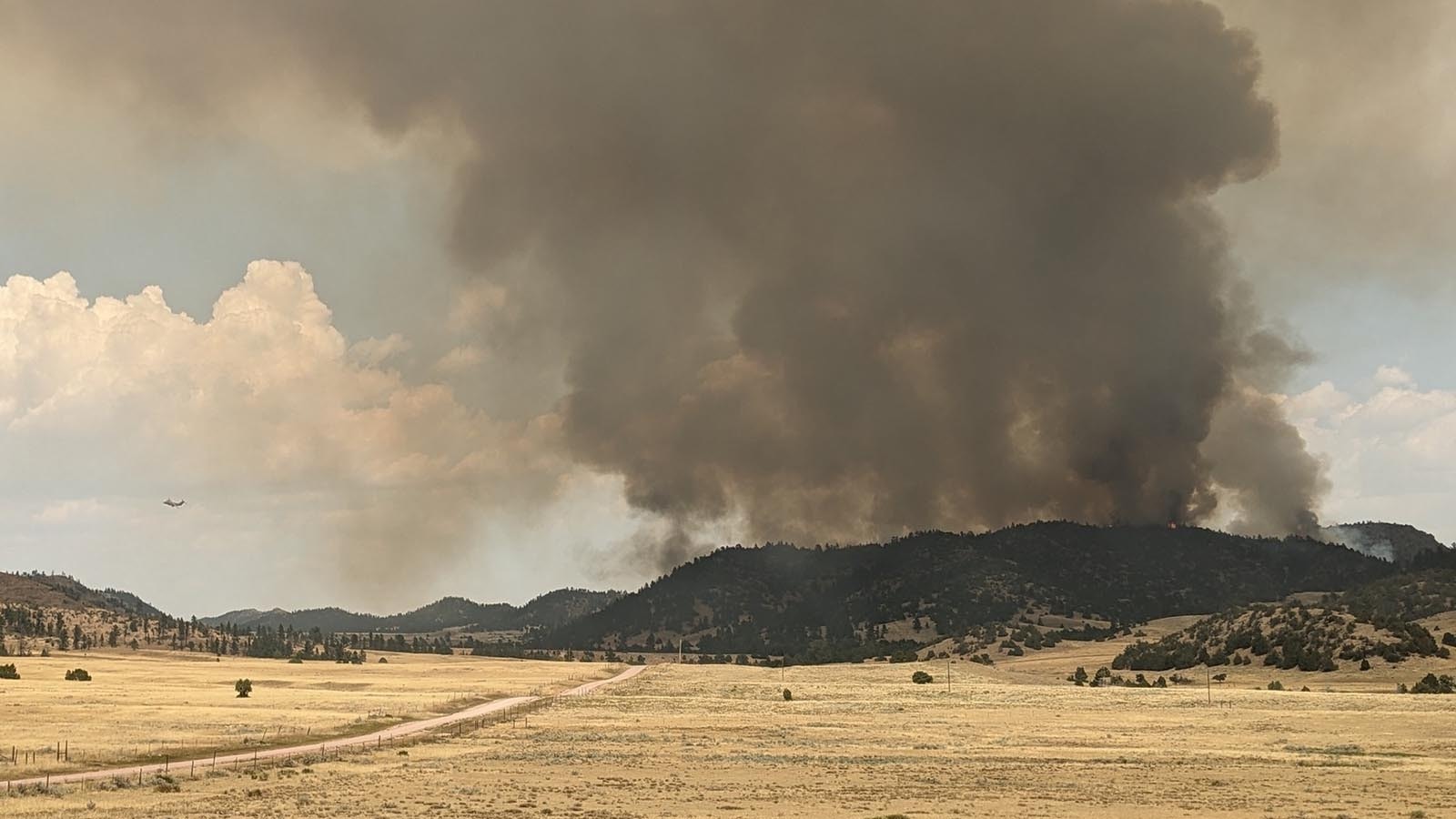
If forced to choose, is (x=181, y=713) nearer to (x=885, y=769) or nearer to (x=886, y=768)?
(x=886, y=768)

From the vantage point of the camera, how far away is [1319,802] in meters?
53.3

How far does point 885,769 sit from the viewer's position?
69.3 m

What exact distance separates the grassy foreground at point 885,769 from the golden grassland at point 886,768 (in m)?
0.24

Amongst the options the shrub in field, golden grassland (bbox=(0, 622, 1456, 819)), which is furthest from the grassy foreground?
the shrub in field

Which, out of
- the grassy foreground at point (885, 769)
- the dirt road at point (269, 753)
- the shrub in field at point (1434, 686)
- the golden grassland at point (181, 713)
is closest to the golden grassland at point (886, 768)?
the grassy foreground at point (885, 769)

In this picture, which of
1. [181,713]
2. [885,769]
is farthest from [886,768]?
[181,713]

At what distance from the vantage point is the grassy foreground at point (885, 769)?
51.7 m

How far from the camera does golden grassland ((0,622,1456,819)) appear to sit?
5156 centimetres

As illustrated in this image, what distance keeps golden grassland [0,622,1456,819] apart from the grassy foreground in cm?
24

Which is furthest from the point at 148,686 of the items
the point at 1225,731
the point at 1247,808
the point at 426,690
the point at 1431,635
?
the point at 1431,635

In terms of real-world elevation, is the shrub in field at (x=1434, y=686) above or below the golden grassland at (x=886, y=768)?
below

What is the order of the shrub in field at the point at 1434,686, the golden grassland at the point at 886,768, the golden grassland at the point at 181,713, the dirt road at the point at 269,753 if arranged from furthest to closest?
the shrub in field at the point at 1434,686 < the golden grassland at the point at 181,713 < the dirt road at the point at 269,753 < the golden grassland at the point at 886,768

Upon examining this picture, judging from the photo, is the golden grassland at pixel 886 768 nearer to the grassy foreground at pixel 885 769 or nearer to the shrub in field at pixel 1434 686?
the grassy foreground at pixel 885 769

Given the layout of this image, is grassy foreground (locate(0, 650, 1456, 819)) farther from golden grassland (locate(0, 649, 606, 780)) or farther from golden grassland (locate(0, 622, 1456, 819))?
golden grassland (locate(0, 649, 606, 780))
